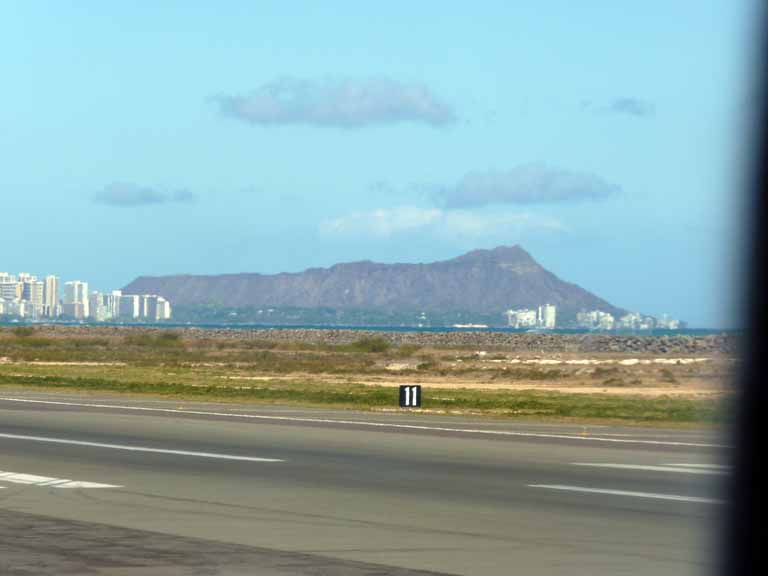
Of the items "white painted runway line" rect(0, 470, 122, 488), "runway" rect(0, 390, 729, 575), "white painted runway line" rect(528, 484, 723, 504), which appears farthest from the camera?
"white painted runway line" rect(0, 470, 122, 488)

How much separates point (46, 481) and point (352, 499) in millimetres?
3735

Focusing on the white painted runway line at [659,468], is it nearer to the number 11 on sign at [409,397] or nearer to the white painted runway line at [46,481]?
the white painted runway line at [46,481]

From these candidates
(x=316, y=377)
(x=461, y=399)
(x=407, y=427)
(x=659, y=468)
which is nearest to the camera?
(x=659, y=468)

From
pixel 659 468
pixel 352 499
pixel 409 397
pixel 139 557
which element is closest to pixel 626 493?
pixel 352 499

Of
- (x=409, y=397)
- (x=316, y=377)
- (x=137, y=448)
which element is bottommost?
(x=316, y=377)

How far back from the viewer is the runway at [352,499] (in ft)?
36.9

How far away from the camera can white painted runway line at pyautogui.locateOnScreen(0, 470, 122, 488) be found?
16.5 metres

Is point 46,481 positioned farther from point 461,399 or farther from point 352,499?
point 461,399

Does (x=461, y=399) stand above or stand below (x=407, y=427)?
below

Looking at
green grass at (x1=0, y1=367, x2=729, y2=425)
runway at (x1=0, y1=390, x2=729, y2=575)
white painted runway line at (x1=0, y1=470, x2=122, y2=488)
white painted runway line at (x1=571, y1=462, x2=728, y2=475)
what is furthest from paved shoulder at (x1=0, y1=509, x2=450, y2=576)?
green grass at (x1=0, y1=367, x2=729, y2=425)

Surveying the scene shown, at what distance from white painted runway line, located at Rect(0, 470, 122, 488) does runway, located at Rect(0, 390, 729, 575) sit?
0.03 m

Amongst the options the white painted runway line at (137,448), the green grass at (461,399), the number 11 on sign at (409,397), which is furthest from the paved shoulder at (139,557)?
the number 11 on sign at (409,397)

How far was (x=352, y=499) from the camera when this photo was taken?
15.5m

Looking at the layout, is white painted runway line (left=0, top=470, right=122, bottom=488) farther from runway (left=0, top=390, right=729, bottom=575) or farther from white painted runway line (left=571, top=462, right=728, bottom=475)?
white painted runway line (left=571, top=462, right=728, bottom=475)
